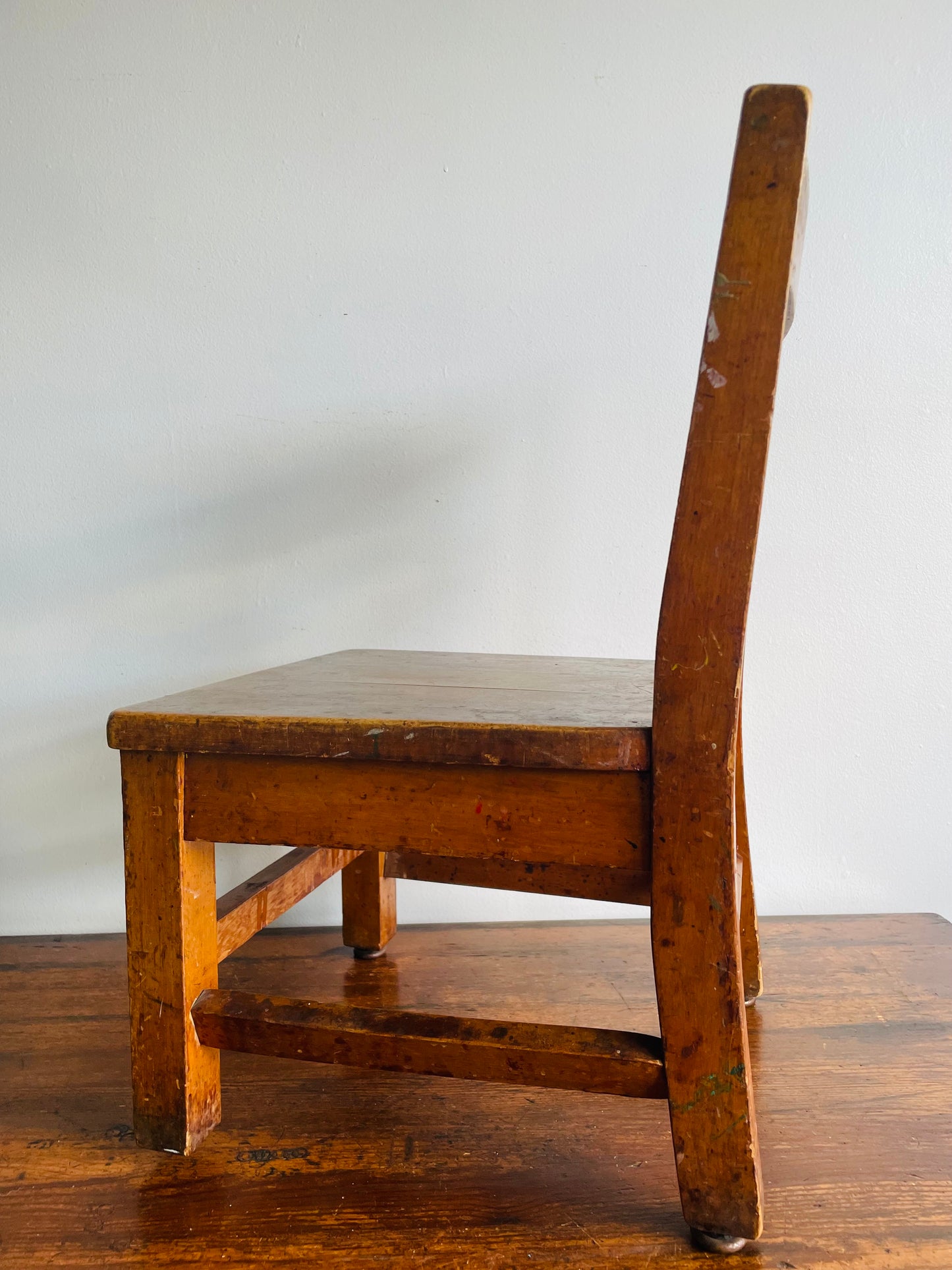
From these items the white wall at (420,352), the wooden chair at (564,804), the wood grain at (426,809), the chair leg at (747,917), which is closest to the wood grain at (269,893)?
the wooden chair at (564,804)

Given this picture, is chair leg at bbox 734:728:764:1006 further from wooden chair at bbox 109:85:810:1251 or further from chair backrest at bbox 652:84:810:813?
chair backrest at bbox 652:84:810:813

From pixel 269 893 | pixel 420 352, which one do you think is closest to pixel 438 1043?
pixel 269 893

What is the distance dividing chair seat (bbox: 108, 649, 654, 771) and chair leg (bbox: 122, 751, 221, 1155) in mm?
44

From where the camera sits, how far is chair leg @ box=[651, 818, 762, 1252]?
0.67 m

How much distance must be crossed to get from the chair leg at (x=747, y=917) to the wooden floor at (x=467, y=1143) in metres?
0.03

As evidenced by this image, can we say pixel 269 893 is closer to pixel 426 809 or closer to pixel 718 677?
pixel 426 809

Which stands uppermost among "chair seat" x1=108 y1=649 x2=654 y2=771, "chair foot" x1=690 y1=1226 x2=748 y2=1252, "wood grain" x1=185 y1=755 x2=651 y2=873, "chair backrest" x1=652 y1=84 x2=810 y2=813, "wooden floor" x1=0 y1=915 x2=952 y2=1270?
"chair backrest" x1=652 y1=84 x2=810 y2=813

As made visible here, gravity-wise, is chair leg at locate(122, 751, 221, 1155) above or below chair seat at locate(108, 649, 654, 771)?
below

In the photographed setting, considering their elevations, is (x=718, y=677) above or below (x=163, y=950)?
above

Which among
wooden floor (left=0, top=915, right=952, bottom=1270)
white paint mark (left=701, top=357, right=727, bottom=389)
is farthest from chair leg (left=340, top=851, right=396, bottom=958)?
white paint mark (left=701, top=357, right=727, bottom=389)

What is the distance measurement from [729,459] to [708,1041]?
16.0 inches

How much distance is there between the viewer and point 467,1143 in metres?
0.81

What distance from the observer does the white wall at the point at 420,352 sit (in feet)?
4.14

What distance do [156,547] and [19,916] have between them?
0.55m
